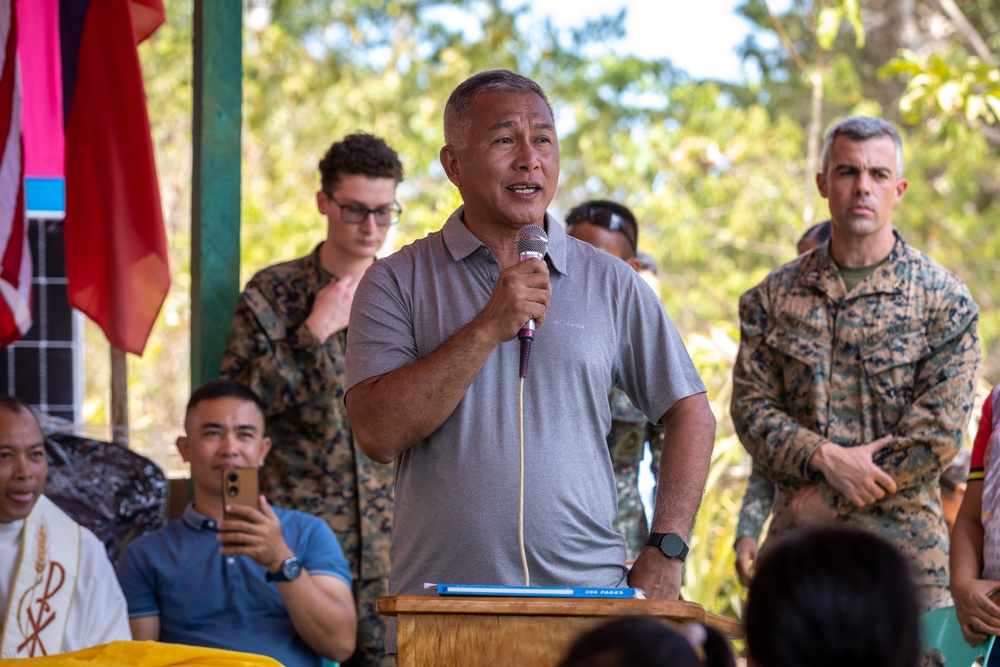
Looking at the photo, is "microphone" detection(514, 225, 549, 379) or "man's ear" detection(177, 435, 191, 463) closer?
"microphone" detection(514, 225, 549, 379)

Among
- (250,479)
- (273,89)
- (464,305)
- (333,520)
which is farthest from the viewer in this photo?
(273,89)

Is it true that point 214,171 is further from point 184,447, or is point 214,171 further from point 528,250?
point 528,250

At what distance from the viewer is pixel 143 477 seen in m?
4.93

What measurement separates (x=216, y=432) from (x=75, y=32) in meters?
1.78

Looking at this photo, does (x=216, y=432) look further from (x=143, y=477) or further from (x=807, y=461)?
(x=807, y=461)

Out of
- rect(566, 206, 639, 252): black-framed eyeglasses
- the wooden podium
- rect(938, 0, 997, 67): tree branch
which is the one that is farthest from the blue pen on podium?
rect(938, 0, 997, 67): tree branch

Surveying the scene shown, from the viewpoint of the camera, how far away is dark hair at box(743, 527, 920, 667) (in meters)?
1.62

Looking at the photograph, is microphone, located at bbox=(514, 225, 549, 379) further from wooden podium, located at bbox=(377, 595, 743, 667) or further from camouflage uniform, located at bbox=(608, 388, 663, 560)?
camouflage uniform, located at bbox=(608, 388, 663, 560)

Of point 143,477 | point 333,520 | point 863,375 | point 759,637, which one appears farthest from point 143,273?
point 759,637

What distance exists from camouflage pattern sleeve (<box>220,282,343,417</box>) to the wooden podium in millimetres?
2234

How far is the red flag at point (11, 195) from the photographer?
4.53 meters

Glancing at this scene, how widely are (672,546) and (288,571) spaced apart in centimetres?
148

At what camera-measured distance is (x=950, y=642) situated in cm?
376

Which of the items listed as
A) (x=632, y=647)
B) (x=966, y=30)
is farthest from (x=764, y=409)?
(x=966, y=30)
